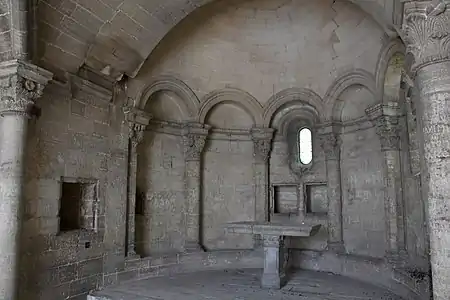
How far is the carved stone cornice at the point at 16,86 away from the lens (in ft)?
18.2

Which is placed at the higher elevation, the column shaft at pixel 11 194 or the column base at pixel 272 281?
the column shaft at pixel 11 194

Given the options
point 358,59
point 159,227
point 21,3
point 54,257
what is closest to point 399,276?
point 358,59

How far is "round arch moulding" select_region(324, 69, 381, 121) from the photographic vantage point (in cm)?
833

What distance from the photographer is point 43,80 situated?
233 inches

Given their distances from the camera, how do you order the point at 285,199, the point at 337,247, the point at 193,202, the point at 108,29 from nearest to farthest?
the point at 108,29
the point at 337,247
the point at 193,202
the point at 285,199

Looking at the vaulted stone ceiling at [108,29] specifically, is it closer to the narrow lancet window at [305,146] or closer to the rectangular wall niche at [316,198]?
the narrow lancet window at [305,146]

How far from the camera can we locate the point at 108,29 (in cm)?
697

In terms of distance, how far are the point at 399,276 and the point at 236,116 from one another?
5397 millimetres

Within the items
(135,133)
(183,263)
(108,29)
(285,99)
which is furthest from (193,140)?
(108,29)

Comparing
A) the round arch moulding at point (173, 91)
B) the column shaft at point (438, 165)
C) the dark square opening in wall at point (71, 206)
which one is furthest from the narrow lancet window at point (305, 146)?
the column shaft at point (438, 165)

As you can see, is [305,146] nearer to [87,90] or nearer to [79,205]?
[87,90]

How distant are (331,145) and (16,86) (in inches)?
260

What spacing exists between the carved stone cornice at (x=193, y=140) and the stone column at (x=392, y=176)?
3.98m

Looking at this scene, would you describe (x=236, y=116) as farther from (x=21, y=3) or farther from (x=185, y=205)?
(x=21, y=3)
